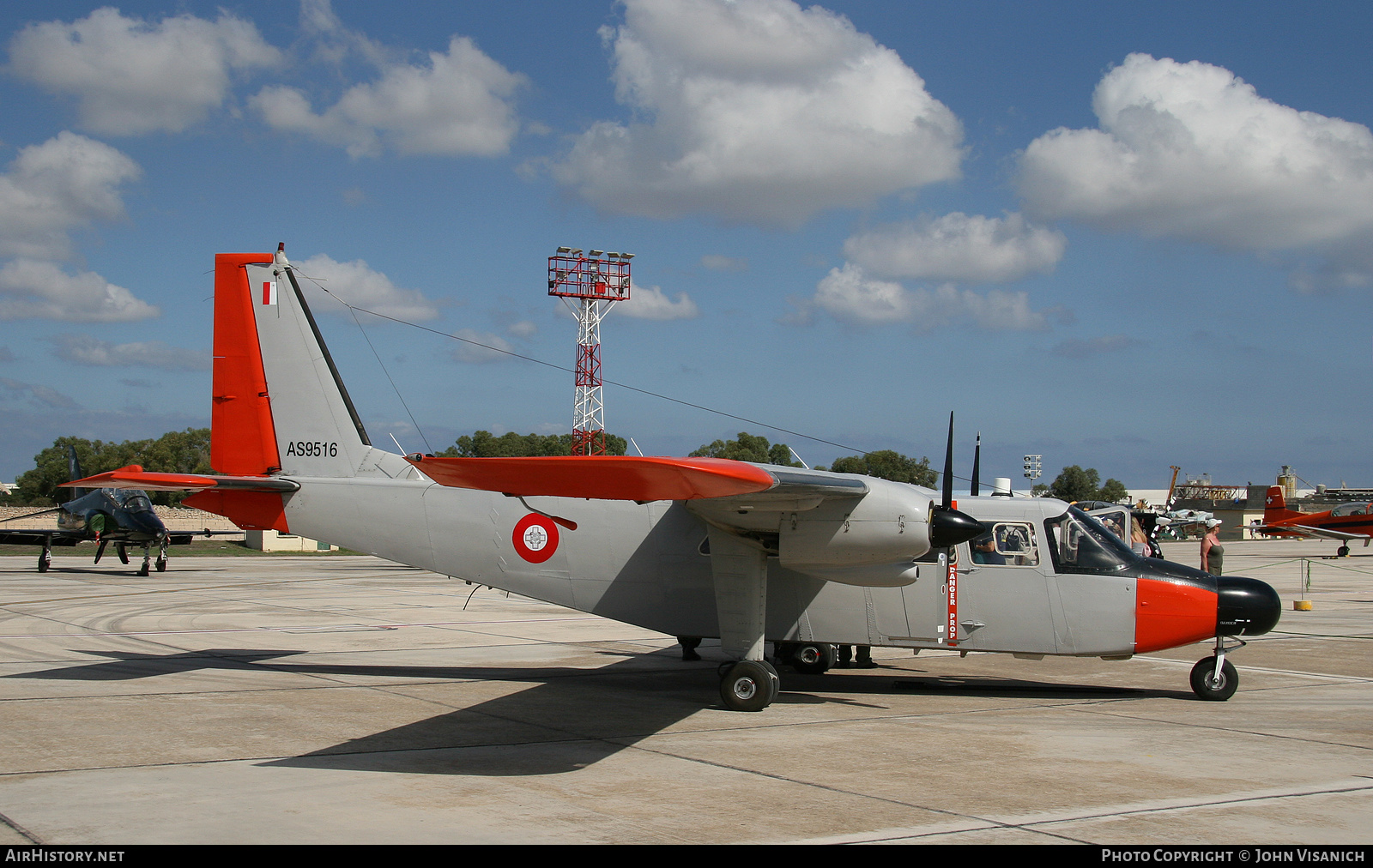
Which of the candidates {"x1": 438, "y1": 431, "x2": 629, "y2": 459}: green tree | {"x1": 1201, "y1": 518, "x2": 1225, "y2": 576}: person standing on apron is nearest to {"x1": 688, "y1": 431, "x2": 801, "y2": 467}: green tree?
{"x1": 438, "y1": 431, "x2": 629, "y2": 459}: green tree

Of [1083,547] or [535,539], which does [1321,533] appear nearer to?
[1083,547]

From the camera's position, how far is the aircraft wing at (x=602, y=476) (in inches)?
283

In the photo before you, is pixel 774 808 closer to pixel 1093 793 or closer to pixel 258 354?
pixel 1093 793

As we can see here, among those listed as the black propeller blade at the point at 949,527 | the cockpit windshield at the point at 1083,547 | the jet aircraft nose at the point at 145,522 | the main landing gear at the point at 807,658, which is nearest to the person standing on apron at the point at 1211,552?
the cockpit windshield at the point at 1083,547

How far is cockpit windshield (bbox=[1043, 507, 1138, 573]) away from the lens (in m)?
11.7

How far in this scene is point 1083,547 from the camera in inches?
462

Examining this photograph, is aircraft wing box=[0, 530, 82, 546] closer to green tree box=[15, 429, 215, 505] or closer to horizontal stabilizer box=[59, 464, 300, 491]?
horizontal stabilizer box=[59, 464, 300, 491]

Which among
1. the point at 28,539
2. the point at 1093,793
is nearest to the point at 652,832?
the point at 1093,793

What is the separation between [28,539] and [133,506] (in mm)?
6644

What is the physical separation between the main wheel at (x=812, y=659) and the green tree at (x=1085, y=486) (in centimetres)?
9810

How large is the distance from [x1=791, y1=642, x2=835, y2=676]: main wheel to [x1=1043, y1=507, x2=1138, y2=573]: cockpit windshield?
131 inches

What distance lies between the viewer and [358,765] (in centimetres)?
814

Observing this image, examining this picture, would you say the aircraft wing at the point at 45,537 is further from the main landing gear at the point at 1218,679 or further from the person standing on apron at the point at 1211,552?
the main landing gear at the point at 1218,679

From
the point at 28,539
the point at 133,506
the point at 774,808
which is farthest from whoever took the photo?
the point at 28,539
